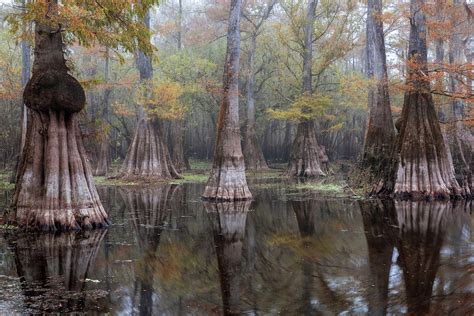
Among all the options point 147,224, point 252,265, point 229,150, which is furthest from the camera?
point 229,150

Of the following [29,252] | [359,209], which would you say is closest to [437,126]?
[359,209]

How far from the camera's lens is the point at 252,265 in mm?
7406

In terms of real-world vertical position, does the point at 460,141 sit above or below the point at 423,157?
above

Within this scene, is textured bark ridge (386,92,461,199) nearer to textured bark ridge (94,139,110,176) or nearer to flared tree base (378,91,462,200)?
flared tree base (378,91,462,200)

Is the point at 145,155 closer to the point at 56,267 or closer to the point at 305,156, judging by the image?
the point at 305,156

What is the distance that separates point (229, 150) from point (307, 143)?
500 inches

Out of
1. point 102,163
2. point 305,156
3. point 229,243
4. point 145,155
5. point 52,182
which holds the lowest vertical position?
point 229,243

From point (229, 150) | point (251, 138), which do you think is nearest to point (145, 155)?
point (229, 150)

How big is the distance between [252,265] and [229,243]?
1.76m

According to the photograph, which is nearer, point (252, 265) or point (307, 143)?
point (252, 265)

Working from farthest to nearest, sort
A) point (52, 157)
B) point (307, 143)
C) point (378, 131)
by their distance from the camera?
1. point (307, 143)
2. point (378, 131)
3. point (52, 157)

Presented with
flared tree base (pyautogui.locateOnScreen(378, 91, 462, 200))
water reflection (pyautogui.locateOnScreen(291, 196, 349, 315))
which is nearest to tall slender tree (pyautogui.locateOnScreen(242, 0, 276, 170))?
flared tree base (pyautogui.locateOnScreen(378, 91, 462, 200))

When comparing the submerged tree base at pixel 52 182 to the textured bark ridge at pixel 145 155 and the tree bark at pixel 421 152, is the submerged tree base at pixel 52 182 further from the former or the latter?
the textured bark ridge at pixel 145 155

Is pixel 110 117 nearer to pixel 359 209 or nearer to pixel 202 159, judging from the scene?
pixel 202 159
